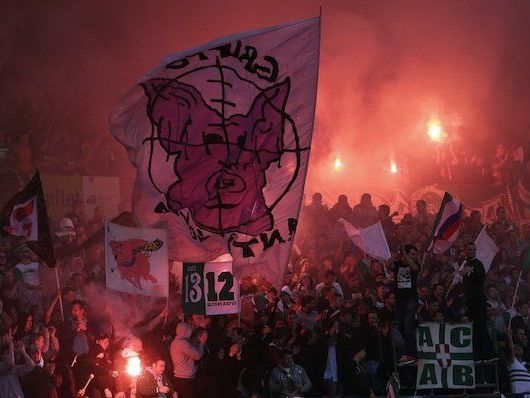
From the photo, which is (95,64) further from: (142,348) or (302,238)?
(142,348)

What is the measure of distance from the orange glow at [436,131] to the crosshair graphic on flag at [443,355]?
386 inches

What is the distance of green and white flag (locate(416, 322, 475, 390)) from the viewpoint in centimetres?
909

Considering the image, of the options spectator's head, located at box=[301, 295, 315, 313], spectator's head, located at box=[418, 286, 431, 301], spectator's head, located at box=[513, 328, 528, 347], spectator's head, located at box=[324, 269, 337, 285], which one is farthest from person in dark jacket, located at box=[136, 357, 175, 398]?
spectator's head, located at box=[513, 328, 528, 347]

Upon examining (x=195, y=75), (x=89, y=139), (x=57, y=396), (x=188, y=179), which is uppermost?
(x=89, y=139)

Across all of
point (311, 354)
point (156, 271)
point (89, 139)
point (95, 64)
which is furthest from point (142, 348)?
point (95, 64)

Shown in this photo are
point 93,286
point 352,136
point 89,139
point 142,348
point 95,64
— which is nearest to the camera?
point 142,348

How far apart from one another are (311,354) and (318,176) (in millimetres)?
8230

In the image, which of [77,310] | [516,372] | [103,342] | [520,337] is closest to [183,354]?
[103,342]

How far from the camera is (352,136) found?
17828 mm

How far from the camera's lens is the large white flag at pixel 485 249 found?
38.4 ft

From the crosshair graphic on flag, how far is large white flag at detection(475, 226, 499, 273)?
2827 mm

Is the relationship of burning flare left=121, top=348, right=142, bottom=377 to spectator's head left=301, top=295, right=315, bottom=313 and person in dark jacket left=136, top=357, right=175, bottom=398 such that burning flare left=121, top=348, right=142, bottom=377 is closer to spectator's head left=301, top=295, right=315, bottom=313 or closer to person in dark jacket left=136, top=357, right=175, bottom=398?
person in dark jacket left=136, top=357, right=175, bottom=398

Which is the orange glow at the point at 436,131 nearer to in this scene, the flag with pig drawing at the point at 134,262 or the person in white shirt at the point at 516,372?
the person in white shirt at the point at 516,372

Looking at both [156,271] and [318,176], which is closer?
[156,271]
